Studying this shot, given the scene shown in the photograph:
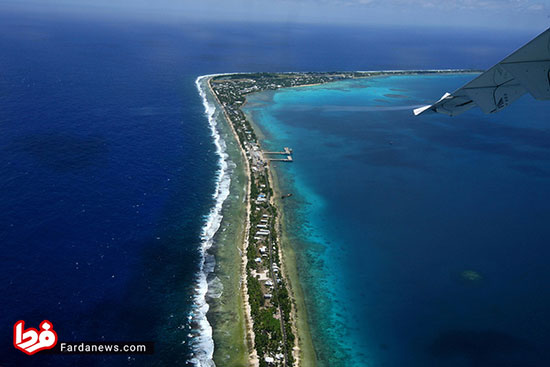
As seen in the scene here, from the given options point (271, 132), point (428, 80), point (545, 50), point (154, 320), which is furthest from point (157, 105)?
point (428, 80)

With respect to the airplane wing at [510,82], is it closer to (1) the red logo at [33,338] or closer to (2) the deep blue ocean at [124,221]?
(2) the deep blue ocean at [124,221]

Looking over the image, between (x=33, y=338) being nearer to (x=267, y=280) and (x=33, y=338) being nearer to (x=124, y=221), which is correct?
(x=124, y=221)

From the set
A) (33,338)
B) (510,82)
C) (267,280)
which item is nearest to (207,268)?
(267,280)

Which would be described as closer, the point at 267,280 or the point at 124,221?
the point at 267,280

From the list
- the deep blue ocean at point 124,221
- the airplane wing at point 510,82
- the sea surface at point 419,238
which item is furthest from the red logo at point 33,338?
the airplane wing at point 510,82

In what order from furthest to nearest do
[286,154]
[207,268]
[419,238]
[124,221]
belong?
[286,154] → [419,238] → [124,221] → [207,268]

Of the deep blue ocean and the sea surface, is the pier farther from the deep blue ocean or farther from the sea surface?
the deep blue ocean

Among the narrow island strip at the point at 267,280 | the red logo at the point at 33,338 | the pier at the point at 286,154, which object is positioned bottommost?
the red logo at the point at 33,338

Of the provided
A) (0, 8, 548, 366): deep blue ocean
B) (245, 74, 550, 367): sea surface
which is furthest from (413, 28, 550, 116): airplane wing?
(0, 8, 548, 366): deep blue ocean
